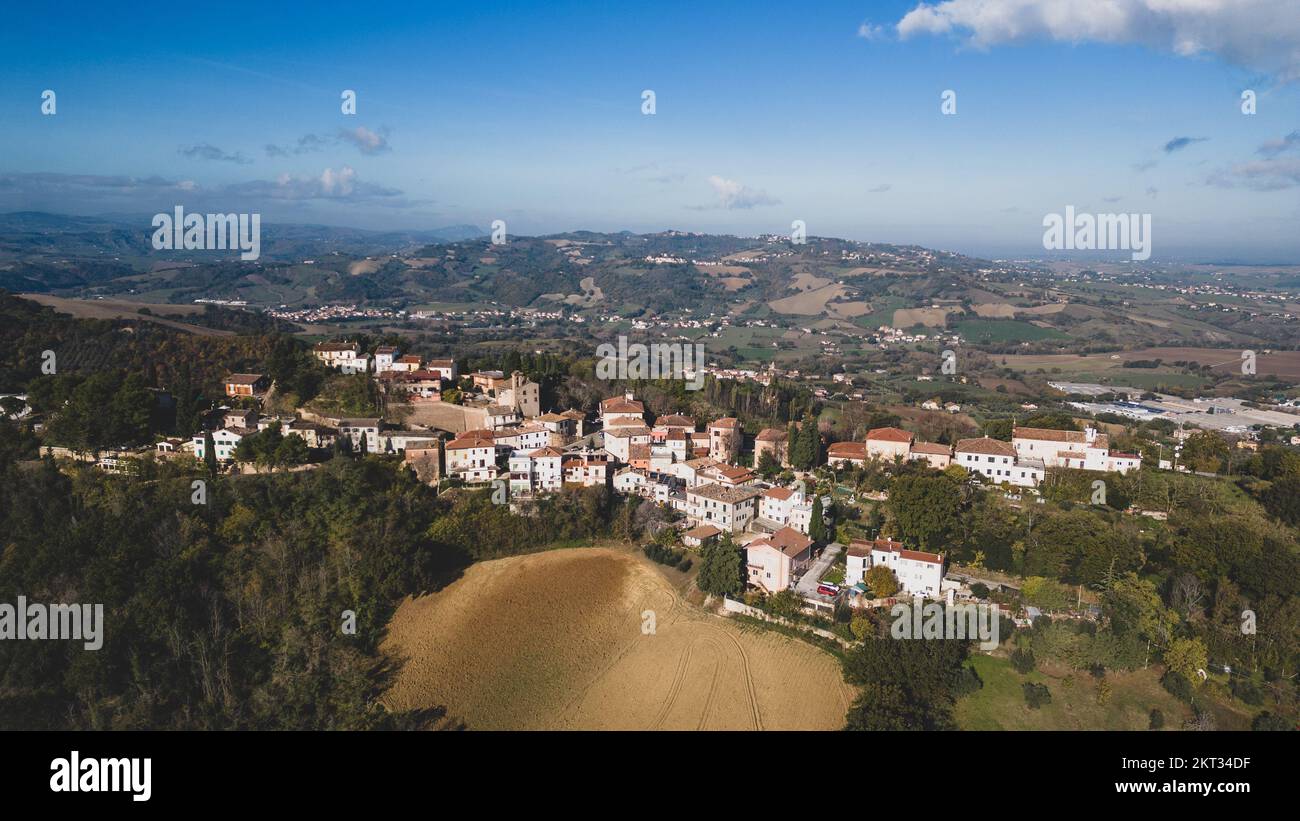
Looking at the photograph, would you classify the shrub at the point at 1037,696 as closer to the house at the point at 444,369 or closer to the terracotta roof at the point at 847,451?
the terracotta roof at the point at 847,451

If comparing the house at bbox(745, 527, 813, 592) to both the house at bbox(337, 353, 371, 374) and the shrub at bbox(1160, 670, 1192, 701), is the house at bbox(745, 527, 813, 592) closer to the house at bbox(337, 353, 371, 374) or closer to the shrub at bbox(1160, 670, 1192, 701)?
the shrub at bbox(1160, 670, 1192, 701)

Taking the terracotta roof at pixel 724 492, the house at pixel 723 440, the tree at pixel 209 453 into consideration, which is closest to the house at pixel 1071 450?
the house at pixel 723 440

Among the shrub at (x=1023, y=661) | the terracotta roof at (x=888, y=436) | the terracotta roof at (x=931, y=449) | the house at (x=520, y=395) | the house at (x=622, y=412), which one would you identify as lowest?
the shrub at (x=1023, y=661)

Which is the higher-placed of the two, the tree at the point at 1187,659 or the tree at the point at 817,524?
the tree at the point at 817,524

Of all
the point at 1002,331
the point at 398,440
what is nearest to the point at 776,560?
the point at 398,440

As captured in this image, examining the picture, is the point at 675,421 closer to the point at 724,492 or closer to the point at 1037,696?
the point at 724,492

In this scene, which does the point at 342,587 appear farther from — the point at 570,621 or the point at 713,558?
the point at 713,558

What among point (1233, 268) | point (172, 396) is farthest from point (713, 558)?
Result: point (1233, 268)
